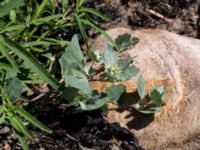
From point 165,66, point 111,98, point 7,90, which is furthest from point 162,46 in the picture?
point 7,90

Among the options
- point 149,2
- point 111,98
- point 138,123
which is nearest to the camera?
point 111,98

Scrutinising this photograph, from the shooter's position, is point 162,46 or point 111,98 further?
point 162,46

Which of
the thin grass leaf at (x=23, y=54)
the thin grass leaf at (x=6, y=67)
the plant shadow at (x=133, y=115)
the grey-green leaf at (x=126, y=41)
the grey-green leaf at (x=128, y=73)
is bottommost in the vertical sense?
the plant shadow at (x=133, y=115)

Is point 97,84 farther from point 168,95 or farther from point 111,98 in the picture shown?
point 168,95

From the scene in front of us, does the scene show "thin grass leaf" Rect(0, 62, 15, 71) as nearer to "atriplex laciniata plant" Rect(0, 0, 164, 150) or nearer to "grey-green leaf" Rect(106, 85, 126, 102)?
"atriplex laciniata plant" Rect(0, 0, 164, 150)

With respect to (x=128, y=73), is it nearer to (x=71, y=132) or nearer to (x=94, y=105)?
(x=94, y=105)

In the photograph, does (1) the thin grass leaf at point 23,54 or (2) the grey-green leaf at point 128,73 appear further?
(2) the grey-green leaf at point 128,73

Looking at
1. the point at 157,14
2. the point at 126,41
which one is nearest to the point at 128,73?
the point at 126,41

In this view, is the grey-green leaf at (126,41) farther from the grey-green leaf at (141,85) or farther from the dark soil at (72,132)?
the dark soil at (72,132)

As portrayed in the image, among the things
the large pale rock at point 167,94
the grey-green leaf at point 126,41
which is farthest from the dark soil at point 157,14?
the grey-green leaf at point 126,41
